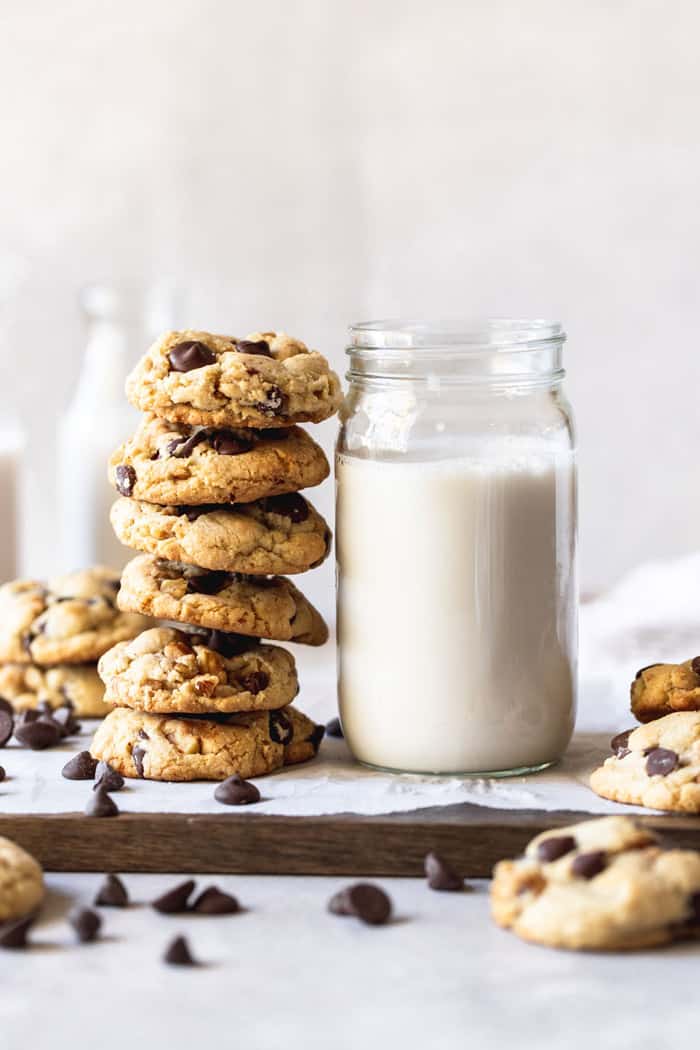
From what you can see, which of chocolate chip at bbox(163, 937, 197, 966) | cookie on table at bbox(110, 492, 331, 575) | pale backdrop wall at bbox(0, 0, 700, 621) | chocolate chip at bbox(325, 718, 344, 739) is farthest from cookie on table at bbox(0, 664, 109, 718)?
pale backdrop wall at bbox(0, 0, 700, 621)

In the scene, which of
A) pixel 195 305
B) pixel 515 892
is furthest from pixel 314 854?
pixel 195 305

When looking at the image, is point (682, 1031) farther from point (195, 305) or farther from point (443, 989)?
point (195, 305)

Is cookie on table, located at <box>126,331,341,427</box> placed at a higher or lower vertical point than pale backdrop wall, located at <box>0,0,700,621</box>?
lower

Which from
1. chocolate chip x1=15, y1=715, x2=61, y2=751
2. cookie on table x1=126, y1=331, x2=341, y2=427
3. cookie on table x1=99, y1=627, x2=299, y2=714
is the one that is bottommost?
chocolate chip x1=15, y1=715, x2=61, y2=751

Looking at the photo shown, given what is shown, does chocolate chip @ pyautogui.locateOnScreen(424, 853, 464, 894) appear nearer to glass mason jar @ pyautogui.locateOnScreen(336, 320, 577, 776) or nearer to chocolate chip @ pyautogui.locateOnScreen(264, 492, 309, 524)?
glass mason jar @ pyautogui.locateOnScreen(336, 320, 577, 776)

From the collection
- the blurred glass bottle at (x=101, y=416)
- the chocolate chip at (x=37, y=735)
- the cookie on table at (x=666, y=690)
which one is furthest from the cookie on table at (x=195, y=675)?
the blurred glass bottle at (x=101, y=416)

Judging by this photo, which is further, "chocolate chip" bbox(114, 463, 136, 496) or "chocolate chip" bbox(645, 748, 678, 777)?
"chocolate chip" bbox(114, 463, 136, 496)
